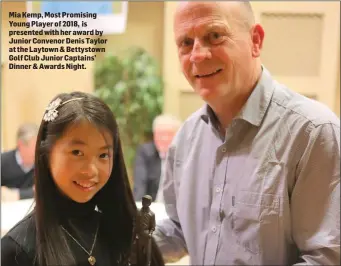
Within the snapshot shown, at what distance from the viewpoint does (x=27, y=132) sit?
54 cm

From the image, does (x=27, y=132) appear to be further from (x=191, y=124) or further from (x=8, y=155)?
(x=191, y=124)

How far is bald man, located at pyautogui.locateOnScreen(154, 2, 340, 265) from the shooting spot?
25.0 inches

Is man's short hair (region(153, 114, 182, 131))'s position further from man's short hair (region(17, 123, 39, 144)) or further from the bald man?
man's short hair (region(17, 123, 39, 144))

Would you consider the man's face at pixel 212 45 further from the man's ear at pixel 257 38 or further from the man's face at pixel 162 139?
the man's face at pixel 162 139

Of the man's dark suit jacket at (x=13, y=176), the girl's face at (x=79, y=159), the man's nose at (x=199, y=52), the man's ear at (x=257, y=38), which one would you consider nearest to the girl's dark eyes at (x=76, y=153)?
the girl's face at (x=79, y=159)

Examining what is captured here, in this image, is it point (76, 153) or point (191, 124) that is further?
point (191, 124)

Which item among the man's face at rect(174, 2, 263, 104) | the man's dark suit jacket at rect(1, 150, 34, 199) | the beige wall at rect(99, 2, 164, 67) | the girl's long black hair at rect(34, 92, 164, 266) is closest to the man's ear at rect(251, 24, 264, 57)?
the man's face at rect(174, 2, 263, 104)

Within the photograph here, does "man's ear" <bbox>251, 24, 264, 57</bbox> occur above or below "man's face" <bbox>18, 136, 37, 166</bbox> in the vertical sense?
above

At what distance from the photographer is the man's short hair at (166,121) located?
28.9 inches

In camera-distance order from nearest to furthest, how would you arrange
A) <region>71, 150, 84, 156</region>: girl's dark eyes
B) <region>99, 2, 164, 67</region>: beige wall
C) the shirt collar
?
1. <region>71, 150, 84, 156</region>: girl's dark eyes
2. <region>99, 2, 164, 67</region>: beige wall
3. the shirt collar

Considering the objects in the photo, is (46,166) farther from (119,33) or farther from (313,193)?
(313,193)

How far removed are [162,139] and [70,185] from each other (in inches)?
11.5

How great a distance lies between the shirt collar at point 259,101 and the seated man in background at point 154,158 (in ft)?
0.44

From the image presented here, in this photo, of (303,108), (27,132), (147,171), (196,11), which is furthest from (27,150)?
(303,108)
